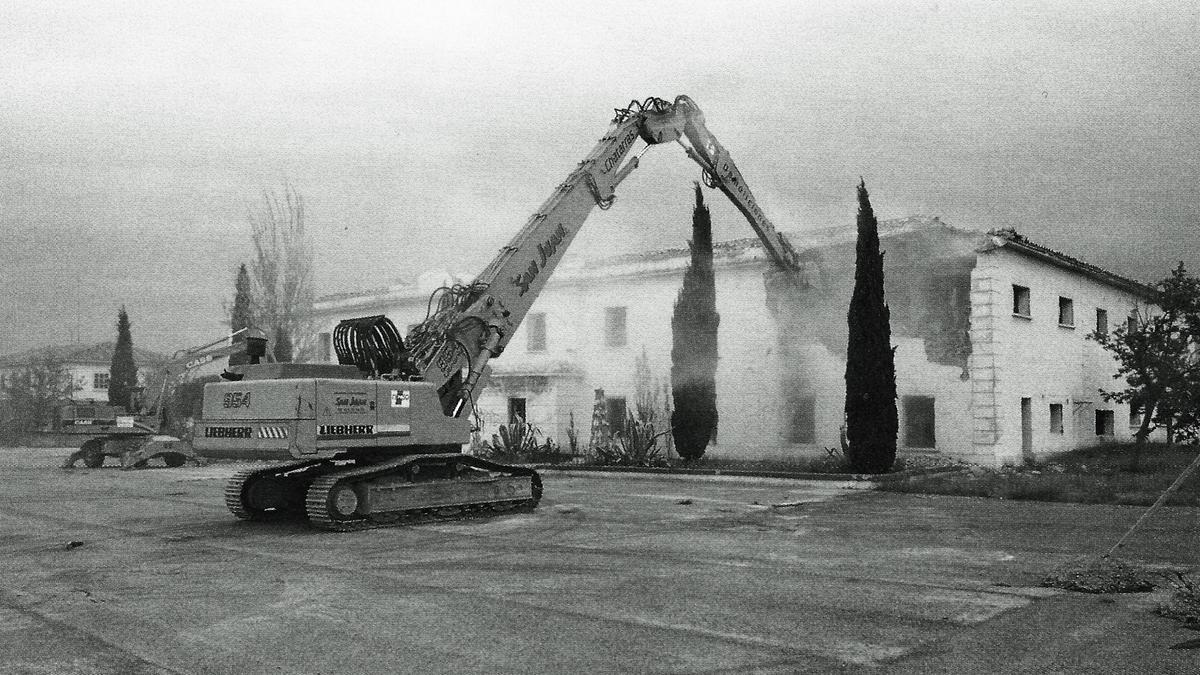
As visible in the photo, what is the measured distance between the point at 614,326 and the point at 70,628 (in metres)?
21.4

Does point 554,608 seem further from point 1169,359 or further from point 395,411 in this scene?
point 1169,359

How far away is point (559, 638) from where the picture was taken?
6062 mm

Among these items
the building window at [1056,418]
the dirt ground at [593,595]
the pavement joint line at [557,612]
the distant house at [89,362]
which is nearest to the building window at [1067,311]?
the building window at [1056,418]

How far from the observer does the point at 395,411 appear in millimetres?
12109

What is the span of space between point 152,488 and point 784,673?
1720 centimetres

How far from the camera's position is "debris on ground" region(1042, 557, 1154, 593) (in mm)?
7402

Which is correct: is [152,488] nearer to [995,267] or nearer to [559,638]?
[559,638]

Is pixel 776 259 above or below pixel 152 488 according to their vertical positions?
above

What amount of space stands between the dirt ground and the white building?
8102 mm

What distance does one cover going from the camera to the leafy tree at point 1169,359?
18094 mm

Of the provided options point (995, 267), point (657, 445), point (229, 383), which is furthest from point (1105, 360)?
point (229, 383)

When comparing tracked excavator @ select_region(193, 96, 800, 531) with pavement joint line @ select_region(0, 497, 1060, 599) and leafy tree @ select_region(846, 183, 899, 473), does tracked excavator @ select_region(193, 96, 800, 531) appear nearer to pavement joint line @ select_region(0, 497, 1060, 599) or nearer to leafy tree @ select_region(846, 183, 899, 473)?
pavement joint line @ select_region(0, 497, 1060, 599)

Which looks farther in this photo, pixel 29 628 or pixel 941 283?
pixel 941 283

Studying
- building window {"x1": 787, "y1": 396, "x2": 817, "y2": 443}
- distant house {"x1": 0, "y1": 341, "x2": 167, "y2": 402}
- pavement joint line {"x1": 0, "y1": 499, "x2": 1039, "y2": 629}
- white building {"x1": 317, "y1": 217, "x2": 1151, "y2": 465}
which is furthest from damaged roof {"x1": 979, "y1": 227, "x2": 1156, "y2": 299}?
distant house {"x1": 0, "y1": 341, "x2": 167, "y2": 402}
